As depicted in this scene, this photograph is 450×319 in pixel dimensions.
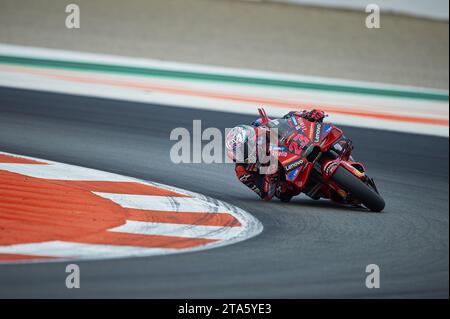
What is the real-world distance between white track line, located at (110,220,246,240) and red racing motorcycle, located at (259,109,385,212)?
1341mm

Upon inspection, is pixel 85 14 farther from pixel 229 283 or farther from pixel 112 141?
pixel 229 283

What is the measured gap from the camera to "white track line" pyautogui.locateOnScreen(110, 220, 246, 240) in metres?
7.76

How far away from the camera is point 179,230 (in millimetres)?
7938

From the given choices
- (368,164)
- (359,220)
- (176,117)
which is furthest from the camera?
(176,117)

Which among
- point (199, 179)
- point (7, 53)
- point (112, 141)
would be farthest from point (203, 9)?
point (199, 179)

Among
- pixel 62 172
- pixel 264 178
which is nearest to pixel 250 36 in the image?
pixel 62 172

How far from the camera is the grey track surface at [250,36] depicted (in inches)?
957

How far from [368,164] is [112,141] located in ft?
11.9

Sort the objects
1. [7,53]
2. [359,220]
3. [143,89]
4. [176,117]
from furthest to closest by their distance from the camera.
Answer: [7,53], [143,89], [176,117], [359,220]

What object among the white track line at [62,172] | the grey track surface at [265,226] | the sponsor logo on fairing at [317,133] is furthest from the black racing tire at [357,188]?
the white track line at [62,172]

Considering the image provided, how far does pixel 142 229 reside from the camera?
7848 millimetres

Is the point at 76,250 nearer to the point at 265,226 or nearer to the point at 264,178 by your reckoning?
the point at 265,226

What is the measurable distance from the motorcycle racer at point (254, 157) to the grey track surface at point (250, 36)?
14.3 meters

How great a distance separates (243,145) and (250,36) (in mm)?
16728
